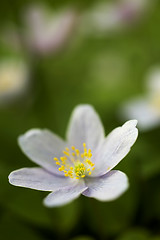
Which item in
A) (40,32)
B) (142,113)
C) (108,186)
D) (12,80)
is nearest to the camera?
(108,186)

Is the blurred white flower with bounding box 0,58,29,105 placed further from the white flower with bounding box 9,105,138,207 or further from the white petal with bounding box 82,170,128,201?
the white petal with bounding box 82,170,128,201

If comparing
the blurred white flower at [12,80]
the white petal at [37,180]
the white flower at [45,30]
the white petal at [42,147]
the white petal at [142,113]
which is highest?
the white flower at [45,30]

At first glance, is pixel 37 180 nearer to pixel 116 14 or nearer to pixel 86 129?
pixel 86 129

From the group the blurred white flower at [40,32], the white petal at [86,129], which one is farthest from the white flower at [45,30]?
the white petal at [86,129]

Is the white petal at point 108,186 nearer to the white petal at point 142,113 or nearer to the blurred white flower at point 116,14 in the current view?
the white petal at point 142,113

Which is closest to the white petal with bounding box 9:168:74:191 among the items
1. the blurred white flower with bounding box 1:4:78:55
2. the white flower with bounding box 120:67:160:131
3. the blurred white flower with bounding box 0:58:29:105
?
the white flower with bounding box 120:67:160:131

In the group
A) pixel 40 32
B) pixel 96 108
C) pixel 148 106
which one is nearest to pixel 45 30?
pixel 40 32

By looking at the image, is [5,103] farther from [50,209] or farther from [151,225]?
[151,225]
